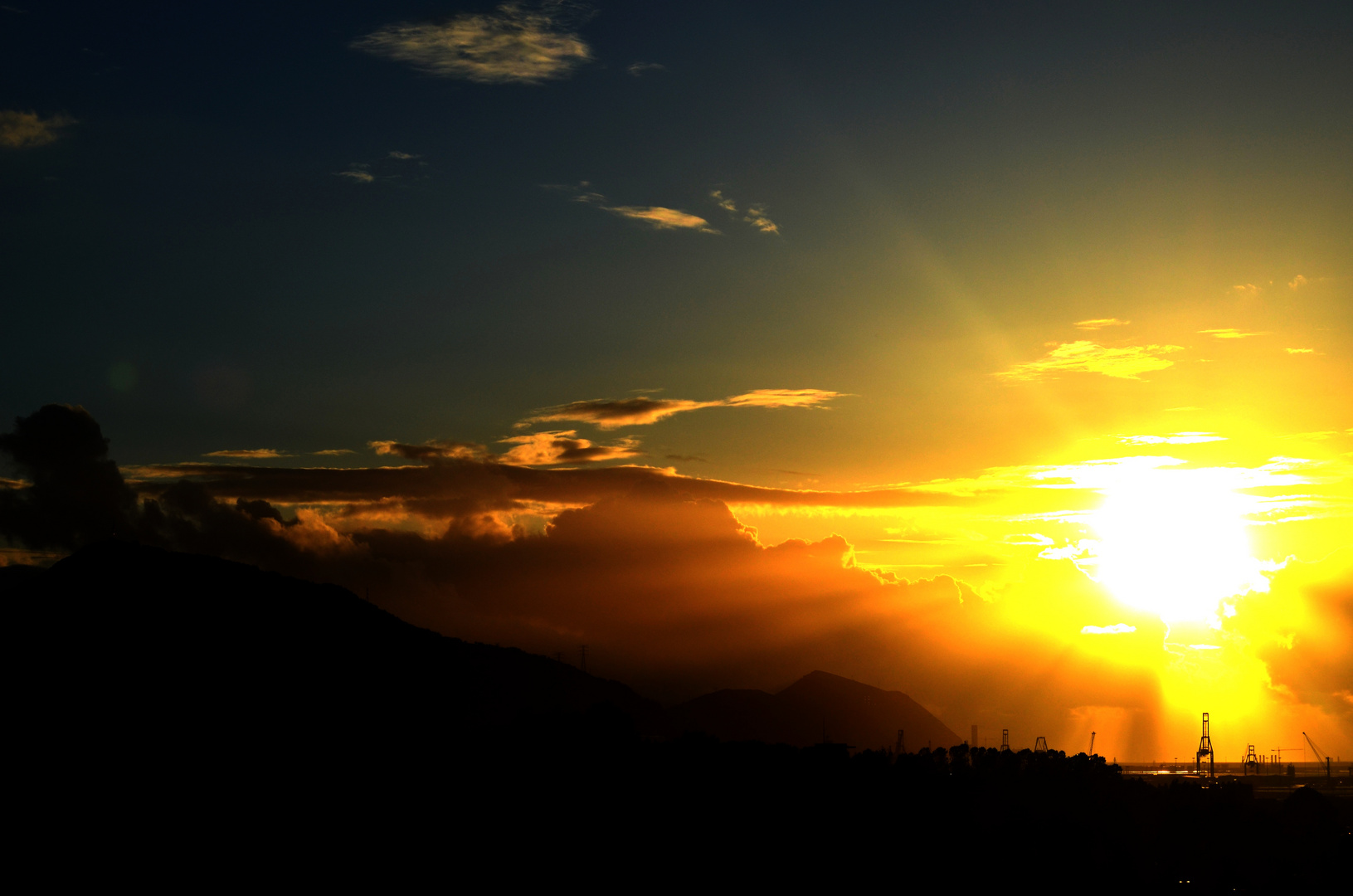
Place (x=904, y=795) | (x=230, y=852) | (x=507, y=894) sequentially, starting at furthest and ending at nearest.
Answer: (x=904, y=795)
(x=230, y=852)
(x=507, y=894)

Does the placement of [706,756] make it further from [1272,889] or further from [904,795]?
[1272,889]

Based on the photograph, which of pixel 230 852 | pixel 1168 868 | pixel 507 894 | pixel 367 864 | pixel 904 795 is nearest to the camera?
pixel 507 894

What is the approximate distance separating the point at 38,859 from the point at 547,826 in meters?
76.2

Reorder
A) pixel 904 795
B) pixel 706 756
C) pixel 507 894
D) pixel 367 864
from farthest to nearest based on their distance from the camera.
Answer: pixel 706 756 → pixel 904 795 → pixel 367 864 → pixel 507 894

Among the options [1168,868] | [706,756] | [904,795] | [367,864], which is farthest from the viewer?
[706,756]

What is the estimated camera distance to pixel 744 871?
133500 millimetres

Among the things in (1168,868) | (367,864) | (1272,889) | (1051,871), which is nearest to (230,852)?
(367,864)

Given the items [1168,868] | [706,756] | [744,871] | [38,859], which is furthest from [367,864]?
[1168,868]

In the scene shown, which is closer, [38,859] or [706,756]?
[38,859]

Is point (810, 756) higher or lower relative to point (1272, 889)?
higher

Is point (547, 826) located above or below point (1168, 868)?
above

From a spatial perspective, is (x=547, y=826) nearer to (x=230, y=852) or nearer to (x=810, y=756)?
(x=230, y=852)

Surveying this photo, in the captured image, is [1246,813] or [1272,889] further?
[1246,813]

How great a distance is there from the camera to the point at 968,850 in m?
145
